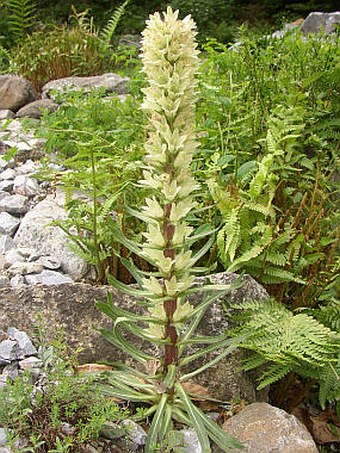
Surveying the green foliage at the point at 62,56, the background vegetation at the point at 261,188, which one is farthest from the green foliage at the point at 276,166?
the green foliage at the point at 62,56

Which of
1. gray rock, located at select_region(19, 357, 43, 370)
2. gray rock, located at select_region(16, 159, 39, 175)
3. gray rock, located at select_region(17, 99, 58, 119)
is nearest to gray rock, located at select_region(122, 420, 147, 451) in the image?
gray rock, located at select_region(19, 357, 43, 370)

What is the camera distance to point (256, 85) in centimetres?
498

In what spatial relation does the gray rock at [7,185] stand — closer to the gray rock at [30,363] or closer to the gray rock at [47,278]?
the gray rock at [47,278]

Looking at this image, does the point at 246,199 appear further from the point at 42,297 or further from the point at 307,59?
the point at 307,59

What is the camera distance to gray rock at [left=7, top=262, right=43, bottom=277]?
12.8ft

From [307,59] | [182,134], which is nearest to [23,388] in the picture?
Result: [182,134]

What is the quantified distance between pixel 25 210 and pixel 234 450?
2.48 metres

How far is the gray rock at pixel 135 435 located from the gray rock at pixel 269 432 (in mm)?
405

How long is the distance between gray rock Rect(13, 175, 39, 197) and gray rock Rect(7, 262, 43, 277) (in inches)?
42.4

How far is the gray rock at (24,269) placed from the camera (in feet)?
12.8

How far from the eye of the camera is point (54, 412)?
8.43 ft

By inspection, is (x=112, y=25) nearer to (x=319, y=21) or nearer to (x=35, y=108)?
(x=35, y=108)

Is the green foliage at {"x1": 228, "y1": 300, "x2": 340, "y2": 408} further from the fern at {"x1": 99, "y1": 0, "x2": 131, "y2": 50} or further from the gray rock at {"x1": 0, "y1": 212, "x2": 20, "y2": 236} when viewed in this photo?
the fern at {"x1": 99, "y1": 0, "x2": 131, "y2": 50}

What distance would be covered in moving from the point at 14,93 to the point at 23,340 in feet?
15.7
